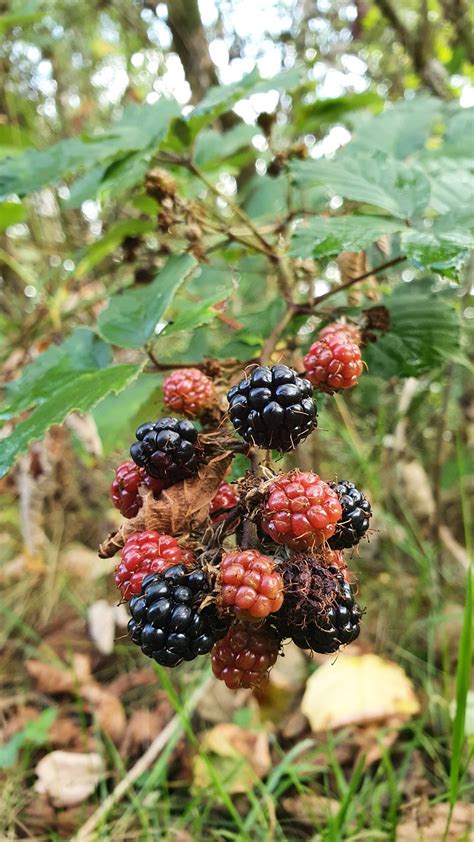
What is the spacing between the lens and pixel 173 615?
2.29 ft

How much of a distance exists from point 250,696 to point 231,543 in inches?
52.3

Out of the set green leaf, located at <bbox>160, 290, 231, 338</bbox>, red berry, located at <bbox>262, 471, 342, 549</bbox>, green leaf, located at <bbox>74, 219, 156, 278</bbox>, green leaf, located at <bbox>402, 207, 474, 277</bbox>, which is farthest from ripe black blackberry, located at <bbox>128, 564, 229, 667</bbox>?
green leaf, located at <bbox>74, 219, 156, 278</bbox>

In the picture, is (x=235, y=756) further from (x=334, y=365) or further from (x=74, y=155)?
(x=74, y=155)

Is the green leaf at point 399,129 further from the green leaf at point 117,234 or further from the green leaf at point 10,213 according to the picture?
the green leaf at point 10,213

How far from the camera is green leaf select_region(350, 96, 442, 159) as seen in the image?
1.73 metres

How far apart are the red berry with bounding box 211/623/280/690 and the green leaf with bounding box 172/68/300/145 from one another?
1101mm

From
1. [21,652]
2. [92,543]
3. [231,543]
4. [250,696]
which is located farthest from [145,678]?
[231,543]

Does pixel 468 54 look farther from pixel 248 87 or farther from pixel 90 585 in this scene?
pixel 90 585

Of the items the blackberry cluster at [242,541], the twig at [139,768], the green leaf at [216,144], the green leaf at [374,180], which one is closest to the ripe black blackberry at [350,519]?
the blackberry cluster at [242,541]

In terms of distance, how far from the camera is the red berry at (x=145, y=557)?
2.51ft

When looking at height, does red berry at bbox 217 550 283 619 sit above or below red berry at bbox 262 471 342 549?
below

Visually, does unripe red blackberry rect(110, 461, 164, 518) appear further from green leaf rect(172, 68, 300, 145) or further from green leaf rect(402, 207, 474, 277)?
green leaf rect(172, 68, 300, 145)

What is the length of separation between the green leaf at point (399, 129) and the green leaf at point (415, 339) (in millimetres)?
637

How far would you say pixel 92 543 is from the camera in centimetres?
318
